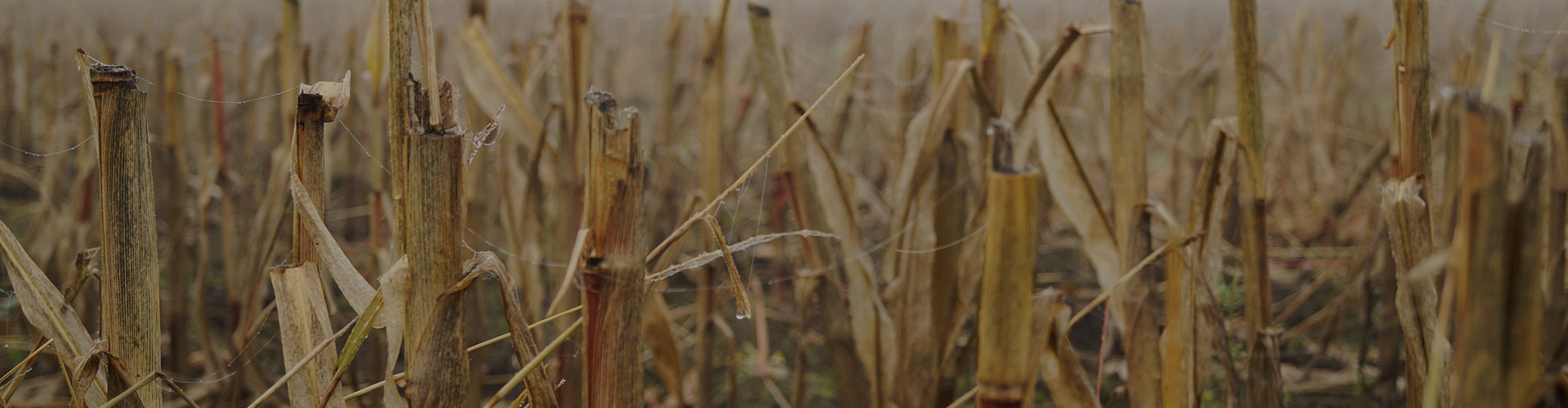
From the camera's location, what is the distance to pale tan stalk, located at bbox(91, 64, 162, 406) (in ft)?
1.59

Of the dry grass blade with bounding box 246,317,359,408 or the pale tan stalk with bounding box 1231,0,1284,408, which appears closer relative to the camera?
the dry grass blade with bounding box 246,317,359,408

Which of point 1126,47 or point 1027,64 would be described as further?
point 1027,64

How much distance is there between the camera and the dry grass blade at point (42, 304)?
1.77 ft

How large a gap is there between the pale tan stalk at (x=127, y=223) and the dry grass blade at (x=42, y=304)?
5cm

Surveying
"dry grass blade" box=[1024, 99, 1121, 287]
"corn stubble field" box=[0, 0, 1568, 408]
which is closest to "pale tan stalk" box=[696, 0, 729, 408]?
"corn stubble field" box=[0, 0, 1568, 408]

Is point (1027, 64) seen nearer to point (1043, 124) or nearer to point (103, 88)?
point (1043, 124)

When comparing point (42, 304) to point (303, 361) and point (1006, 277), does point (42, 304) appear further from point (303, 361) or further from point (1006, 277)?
point (1006, 277)

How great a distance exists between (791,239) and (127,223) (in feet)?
5.04

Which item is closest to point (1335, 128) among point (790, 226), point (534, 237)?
point (790, 226)

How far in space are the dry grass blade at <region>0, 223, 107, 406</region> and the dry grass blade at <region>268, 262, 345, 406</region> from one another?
0.16 metres

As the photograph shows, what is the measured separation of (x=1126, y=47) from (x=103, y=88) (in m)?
0.77

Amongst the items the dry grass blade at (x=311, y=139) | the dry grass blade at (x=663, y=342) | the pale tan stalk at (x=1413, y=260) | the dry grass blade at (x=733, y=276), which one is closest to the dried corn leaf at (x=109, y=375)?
the dry grass blade at (x=311, y=139)

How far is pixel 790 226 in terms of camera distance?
225cm

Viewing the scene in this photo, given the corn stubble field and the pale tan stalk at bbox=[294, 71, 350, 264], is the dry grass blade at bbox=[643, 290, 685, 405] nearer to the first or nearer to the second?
the corn stubble field
